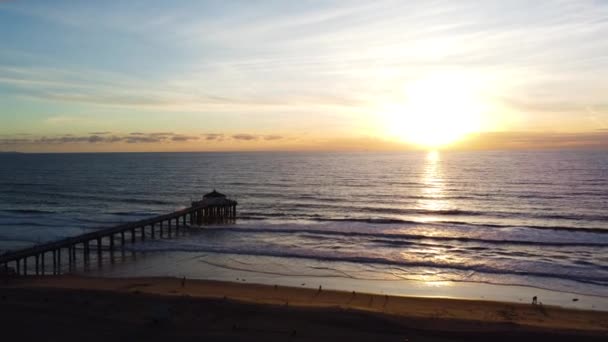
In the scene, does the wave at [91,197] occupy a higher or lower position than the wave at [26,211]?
higher

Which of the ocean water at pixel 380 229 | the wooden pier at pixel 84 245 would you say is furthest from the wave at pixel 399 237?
the wooden pier at pixel 84 245

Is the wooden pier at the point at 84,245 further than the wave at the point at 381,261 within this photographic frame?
Yes

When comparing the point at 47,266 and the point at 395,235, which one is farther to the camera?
the point at 395,235

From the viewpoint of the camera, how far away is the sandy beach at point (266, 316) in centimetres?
1293

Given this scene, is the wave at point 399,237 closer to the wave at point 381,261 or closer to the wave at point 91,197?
the wave at point 381,261

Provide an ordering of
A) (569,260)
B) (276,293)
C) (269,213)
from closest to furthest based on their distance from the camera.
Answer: (276,293) < (569,260) < (269,213)

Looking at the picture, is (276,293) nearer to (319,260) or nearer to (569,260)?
(319,260)

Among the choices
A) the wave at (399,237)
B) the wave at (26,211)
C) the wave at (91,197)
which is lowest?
the wave at (26,211)

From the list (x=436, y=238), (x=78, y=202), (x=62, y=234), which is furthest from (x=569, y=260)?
(x=78, y=202)

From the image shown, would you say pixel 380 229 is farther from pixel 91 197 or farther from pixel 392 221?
pixel 91 197

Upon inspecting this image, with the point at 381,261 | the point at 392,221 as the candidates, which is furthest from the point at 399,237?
the point at 392,221

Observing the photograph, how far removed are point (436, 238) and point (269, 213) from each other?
646 inches

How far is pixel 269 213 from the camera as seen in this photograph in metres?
41.9

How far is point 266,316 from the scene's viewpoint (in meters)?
14.5
